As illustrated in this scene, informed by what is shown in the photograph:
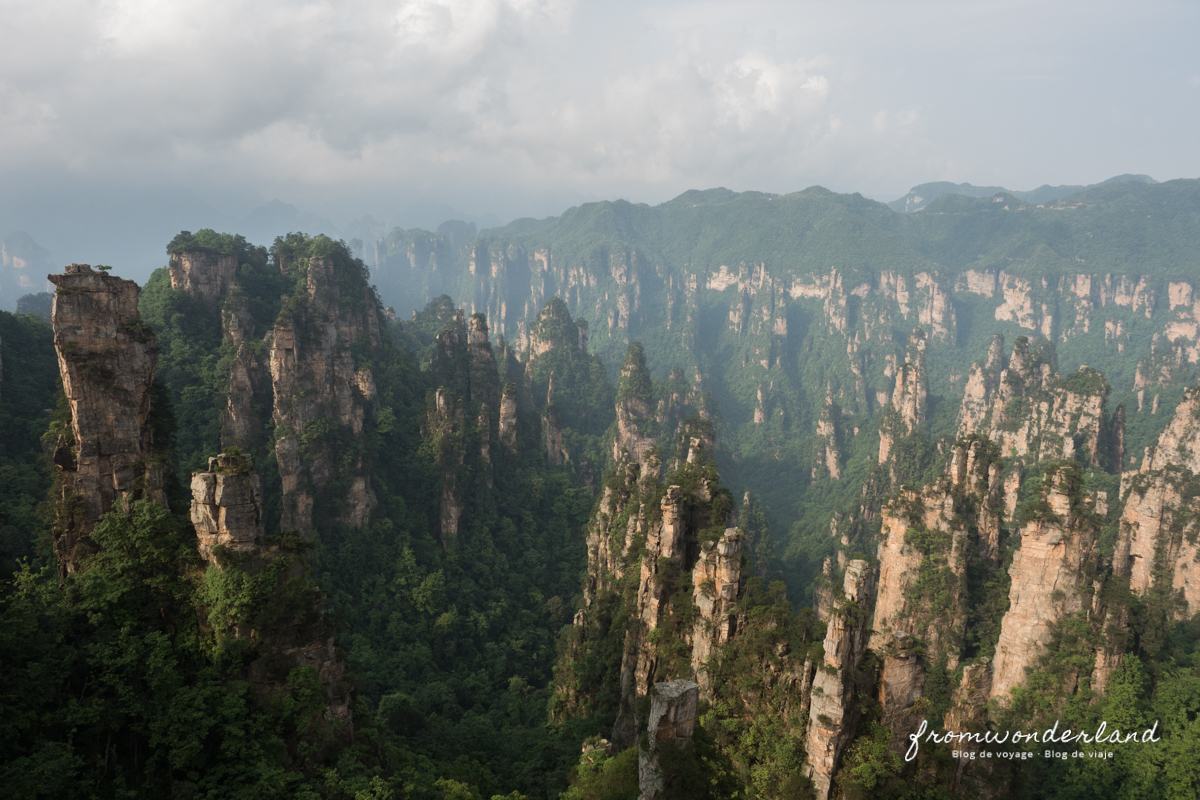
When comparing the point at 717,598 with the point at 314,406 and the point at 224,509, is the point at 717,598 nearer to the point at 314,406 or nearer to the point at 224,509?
the point at 224,509

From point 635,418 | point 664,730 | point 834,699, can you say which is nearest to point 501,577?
point 635,418

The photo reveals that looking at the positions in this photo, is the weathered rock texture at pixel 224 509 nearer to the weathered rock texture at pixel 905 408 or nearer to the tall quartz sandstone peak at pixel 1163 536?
the tall quartz sandstone peak at pixel 1163 536

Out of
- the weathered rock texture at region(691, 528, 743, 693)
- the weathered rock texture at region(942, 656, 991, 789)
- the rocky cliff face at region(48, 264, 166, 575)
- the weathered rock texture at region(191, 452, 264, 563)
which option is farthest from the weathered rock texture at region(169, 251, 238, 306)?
the weathered rock texture at region(942, 656, 991, 789)

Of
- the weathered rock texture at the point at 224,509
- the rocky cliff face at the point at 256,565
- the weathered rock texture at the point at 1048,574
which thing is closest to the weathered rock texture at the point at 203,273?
the rocky cliff face at the point at 256,565

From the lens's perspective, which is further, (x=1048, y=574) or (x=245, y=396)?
(x=245, y=396)

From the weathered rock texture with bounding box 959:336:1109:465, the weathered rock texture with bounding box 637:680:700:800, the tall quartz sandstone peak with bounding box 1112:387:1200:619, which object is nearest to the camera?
the weathered rock texture with bounding box 637:680:700:800

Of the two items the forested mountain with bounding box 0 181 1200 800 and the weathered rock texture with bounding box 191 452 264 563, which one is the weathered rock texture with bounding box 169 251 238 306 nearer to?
the forested mountain with bounding box 0 181 1200 800
